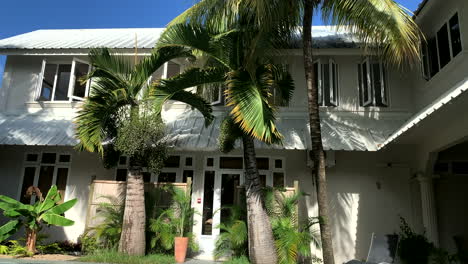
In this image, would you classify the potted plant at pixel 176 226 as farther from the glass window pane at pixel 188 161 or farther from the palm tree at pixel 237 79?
the palm tree at pixel 237 79

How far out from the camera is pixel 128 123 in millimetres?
8133

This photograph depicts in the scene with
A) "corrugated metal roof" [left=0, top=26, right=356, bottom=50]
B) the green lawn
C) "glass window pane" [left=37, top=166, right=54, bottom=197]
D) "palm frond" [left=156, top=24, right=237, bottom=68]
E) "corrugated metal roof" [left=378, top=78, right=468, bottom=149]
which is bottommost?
the green lawn

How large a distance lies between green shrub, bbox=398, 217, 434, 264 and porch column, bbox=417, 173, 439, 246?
1.81 feet

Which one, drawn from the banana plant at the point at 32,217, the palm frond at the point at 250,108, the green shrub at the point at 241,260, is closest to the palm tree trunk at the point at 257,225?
the green shrub at the point at 241,260

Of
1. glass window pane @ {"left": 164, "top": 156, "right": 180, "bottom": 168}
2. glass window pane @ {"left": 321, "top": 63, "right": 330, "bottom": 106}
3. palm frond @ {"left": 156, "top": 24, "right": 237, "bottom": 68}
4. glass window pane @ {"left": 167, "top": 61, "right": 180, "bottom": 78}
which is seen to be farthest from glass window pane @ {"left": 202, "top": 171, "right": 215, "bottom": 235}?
glass window pane @ {"left": 321, "top": 63, "right": 330, "bottom": 106}

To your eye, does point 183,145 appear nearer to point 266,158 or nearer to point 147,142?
point 147,142

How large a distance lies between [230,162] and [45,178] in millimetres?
6029

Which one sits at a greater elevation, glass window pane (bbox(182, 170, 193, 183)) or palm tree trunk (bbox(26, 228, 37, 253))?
glass window pane (bbox(182, 170, 193, 183))

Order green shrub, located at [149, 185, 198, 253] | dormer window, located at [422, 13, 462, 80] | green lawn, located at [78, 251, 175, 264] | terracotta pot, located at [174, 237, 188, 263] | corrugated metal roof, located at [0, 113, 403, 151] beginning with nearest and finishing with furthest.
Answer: green lawn, located at [78, 251, 175, 264] → dormer window, located at [422, 13, 462, 80] → terracotta pot, located at [174, 237, 188, 263] → green shrub, located at [149, 185, 198, 253] → corrugated metal roof, located at [0, 113, 403, 151]

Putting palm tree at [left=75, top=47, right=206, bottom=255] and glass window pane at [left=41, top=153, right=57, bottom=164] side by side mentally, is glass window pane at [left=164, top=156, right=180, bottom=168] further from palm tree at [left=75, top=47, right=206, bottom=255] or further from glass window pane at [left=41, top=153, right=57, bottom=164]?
glass window pane at [left=41, top=153, right=57, bottom=164]

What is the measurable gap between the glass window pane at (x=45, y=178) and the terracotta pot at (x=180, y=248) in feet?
17.2

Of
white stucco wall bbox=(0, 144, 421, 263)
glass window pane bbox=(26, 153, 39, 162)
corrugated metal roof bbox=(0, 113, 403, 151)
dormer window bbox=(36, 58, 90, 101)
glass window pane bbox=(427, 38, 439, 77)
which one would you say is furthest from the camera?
dormer window bbox=(36, 58, 90, 101)

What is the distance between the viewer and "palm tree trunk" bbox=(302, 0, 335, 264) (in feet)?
23.1

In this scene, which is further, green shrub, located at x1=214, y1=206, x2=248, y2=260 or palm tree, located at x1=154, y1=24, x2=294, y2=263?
green shrub, located at x1=214, y1=206, x2=248, y2=260
